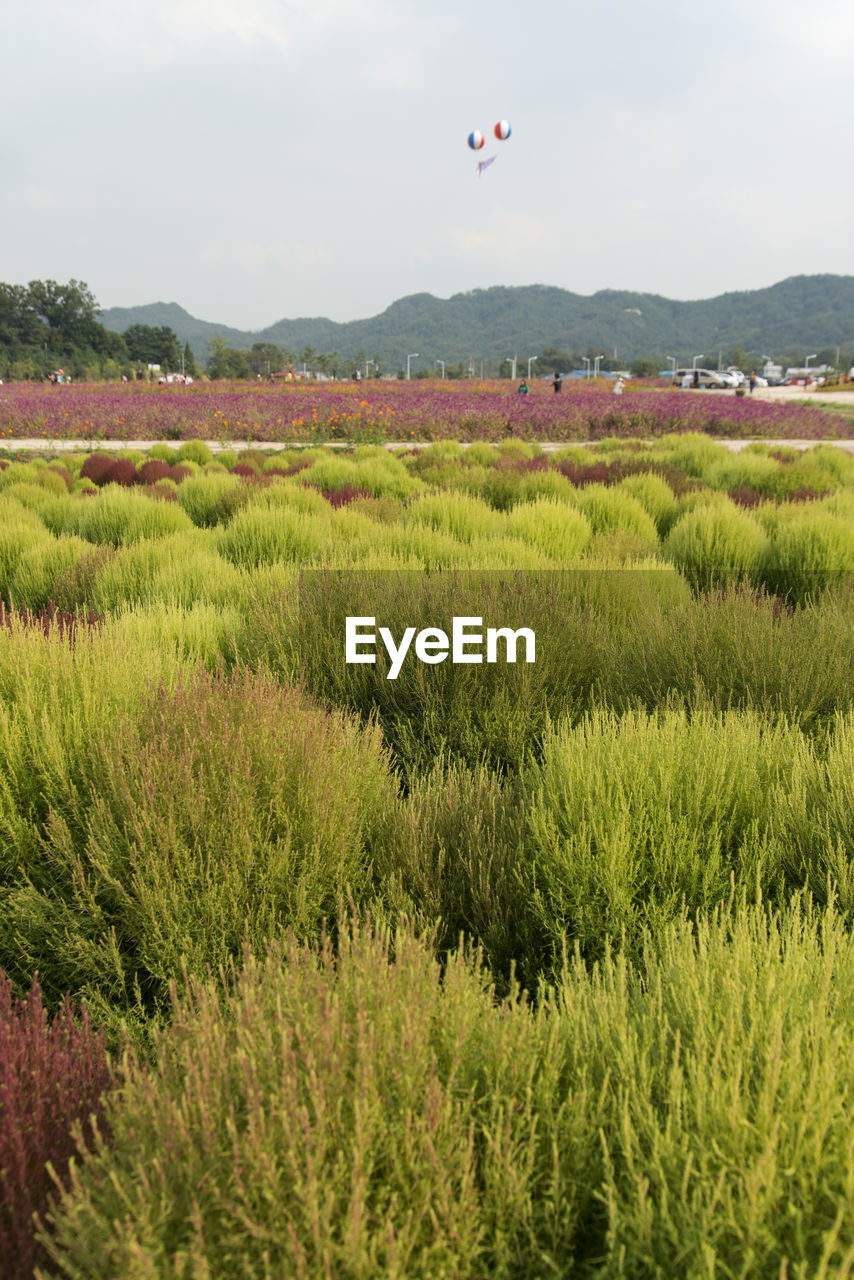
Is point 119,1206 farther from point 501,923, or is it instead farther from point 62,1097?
point 501,923

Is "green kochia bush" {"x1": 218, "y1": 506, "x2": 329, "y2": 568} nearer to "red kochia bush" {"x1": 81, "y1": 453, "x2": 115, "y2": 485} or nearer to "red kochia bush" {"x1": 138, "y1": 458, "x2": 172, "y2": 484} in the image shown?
"red kochia bush" {"x1": 138, "y1": 458, "x2": 172, "y2": 484}

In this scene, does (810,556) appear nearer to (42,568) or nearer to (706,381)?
(42,568)

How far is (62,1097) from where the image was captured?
4.11 feet

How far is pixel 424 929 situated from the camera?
1.43 metres

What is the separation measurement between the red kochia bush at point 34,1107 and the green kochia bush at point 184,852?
0.44 m

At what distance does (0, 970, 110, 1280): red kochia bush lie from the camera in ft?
3.47

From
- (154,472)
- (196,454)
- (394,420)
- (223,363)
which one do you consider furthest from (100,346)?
(154,472)

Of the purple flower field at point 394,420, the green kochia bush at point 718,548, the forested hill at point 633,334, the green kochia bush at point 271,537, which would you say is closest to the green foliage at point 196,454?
the purple flower field at point 394,420

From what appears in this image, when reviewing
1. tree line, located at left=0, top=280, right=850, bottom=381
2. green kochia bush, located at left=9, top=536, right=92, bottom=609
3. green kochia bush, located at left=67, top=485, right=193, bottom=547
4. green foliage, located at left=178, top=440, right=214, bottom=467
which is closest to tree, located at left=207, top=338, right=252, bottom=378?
tree line, located at left=0, top=280, right=850, bottom=381

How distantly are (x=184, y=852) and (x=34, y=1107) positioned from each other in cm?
79

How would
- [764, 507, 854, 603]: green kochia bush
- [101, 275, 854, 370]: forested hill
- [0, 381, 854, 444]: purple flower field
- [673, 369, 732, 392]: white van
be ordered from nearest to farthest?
[764, 507, 854, 603]: green kochia bush, [0, 381, 854, 444]: purple flower field, [673, 369, 732, 392]: white van, [101, 275, 854, 370]: forested hill

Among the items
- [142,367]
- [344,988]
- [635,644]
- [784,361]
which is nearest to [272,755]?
[344,988]


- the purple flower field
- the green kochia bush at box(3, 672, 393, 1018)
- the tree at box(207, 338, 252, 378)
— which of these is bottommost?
the green kochia bush at box(3, 672, 393, 1018)

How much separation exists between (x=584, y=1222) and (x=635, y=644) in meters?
2.89
